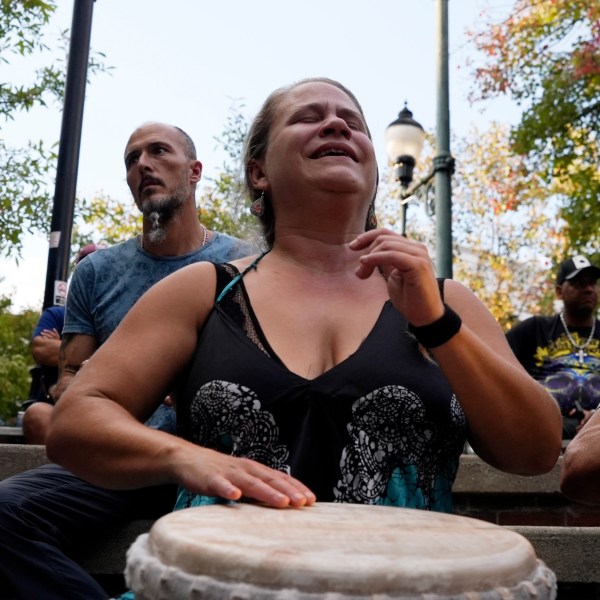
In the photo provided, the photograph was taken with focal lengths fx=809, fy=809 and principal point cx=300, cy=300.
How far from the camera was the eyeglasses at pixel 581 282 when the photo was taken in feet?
18.4

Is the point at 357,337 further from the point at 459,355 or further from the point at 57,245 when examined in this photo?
the point at 57,245

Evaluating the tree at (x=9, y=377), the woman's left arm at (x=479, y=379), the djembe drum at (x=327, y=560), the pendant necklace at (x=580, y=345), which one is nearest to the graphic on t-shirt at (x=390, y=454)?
the woman's left arm at (x=479, y=379)

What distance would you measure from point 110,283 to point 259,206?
3.65ft

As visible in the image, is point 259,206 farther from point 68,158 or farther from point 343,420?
point 68,158

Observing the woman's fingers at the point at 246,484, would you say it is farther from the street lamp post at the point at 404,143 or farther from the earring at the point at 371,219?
the street lamp post at the point at 404,143

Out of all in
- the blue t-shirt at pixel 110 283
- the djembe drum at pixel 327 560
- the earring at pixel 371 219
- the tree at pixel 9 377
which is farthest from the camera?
the tree at pixel 9 377

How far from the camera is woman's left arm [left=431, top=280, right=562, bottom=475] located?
1.68 m

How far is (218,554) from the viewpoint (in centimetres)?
104

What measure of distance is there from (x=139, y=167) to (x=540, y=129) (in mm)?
7210

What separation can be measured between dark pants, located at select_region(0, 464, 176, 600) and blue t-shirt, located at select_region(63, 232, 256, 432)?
79 centimetres

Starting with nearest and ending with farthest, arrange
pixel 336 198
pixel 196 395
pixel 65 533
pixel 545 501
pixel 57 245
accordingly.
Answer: pixel 196 395
pixel 336 198
pixel 65 533
pixel 545 501
pixel 57 245

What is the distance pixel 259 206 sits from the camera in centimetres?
240

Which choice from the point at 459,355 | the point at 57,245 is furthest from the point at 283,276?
the point at 57,245

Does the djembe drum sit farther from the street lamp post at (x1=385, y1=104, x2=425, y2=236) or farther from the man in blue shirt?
the street lamp post at (x1=385, y1=104, x2=425, y2=236)
